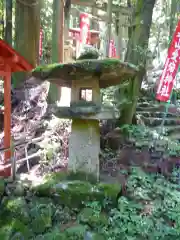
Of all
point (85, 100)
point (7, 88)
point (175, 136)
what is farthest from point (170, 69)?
point (7, 88)

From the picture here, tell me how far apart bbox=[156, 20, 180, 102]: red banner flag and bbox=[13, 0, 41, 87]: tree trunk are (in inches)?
217

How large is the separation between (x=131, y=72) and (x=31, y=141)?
3.42 m

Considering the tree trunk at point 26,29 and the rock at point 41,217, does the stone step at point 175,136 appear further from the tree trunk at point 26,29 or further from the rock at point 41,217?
the tree trunk at point 26,29

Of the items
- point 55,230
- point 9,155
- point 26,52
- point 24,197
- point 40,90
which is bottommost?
point 55,230

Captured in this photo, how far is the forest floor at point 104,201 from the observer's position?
4.49 m

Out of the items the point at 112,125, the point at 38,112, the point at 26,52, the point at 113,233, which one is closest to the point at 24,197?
the point at 113,233

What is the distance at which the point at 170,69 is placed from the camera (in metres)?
6.24

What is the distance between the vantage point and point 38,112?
8.76 m

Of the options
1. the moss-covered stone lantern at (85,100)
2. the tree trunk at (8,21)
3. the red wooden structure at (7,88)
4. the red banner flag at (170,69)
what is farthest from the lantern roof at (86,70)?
the tree trunk at (8,21)

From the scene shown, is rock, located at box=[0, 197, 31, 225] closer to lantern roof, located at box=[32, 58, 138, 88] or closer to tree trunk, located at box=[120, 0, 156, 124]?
lantern roof, located at box=[32, 58, 138, 88]

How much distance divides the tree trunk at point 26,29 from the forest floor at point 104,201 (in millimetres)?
5128

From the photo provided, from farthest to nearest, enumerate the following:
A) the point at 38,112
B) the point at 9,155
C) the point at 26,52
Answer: the point at 26,52, the point at 38,112, the point at 9,155

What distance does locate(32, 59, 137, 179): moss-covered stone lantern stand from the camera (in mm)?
4410

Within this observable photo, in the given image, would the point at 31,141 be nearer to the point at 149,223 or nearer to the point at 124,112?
the point at 124,112
